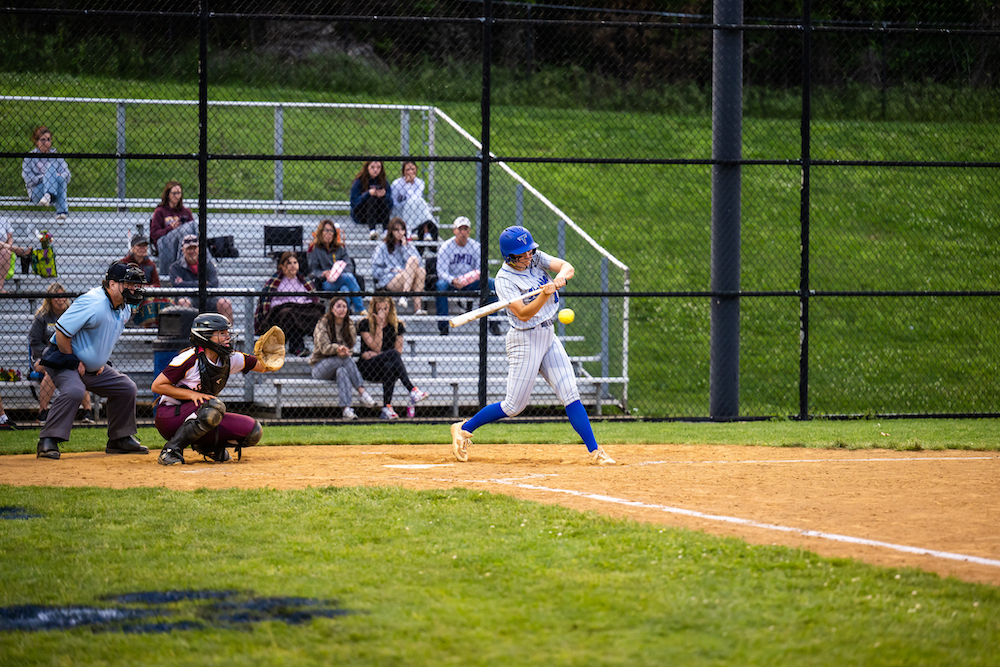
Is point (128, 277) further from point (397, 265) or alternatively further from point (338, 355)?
point (397, 265)

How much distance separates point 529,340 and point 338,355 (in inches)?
138

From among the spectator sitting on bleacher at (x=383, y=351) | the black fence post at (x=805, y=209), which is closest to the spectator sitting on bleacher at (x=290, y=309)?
the spectator sitting on bleacher at (x=383, y=351)

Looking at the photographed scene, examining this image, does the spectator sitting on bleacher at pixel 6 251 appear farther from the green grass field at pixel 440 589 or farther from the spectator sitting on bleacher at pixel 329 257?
the green grass field at pixel 440 589

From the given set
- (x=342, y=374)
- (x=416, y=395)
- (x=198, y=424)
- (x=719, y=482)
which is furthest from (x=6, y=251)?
(x=719, y=482)

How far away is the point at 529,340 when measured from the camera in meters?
8.26

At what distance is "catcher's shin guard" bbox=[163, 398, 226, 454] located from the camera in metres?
8.10

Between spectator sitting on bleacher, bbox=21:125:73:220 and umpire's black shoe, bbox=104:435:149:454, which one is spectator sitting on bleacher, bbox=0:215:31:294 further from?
umpire's black shoe, bbox=104:435:149:454

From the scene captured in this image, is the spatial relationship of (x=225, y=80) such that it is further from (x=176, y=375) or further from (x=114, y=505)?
(x=114, y=505)

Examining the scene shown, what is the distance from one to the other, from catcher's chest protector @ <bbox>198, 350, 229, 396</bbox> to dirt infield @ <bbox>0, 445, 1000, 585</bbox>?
677 millimetres

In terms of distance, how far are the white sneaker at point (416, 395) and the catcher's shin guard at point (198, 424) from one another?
10.7 ft

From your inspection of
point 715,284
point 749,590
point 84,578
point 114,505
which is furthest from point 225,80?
point 749,590

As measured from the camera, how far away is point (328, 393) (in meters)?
11.6

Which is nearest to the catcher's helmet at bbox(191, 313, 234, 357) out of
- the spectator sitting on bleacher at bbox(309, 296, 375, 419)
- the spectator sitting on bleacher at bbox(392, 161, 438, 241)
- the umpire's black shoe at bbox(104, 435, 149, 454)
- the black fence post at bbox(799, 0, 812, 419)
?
the umpire's black shoe at bbox(104, 435, 149, 454)

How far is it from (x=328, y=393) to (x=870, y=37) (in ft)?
44.9
